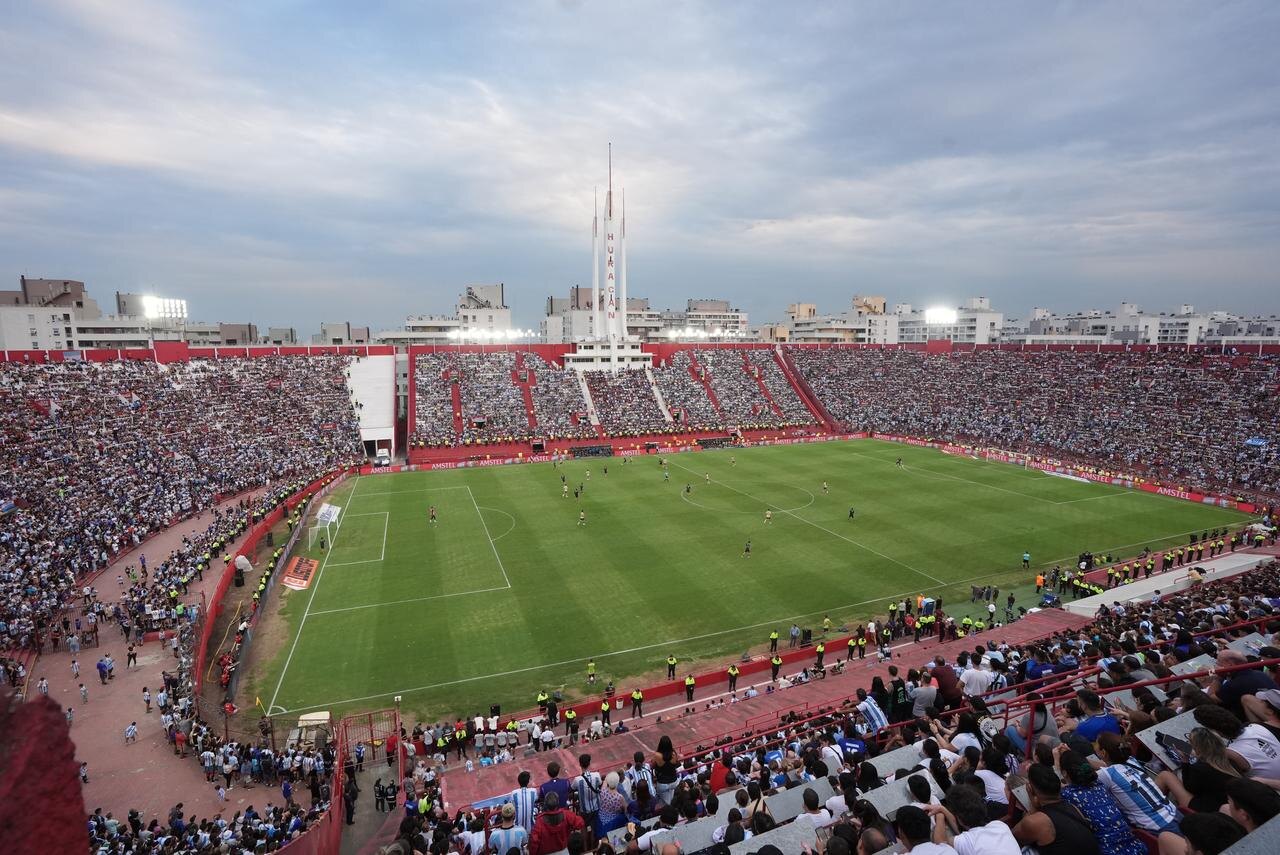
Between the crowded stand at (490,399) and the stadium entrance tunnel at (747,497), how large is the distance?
2182 centimetres

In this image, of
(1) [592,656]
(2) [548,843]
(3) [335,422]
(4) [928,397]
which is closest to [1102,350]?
(4) [928,397]

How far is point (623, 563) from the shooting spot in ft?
111

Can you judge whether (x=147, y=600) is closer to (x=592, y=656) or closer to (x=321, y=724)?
(x=321, y=724)

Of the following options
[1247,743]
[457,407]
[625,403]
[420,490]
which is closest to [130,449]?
[420,490]

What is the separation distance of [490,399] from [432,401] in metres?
5.75

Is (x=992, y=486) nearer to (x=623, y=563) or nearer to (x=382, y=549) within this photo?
(x=623, y=563)

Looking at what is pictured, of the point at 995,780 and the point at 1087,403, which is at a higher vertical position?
the point at 1087,403

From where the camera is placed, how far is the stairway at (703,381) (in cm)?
7400

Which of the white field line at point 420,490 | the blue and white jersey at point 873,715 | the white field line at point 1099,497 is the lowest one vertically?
the white field line at point 420,490

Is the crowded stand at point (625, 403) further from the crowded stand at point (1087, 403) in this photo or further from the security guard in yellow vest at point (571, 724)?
the security guard in yellow vest at point (571, 724)

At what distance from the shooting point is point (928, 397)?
3049 inches

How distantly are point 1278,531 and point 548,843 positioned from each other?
43.7 m

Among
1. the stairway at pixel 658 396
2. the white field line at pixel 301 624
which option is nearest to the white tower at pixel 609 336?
the stairway at pixel 658 396

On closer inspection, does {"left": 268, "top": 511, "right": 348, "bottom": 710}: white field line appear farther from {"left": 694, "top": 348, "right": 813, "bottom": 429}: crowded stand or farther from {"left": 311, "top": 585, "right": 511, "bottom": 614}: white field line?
{"left": 694, "top": 348, "right": 813, "bottom": 429}: crowded stand
